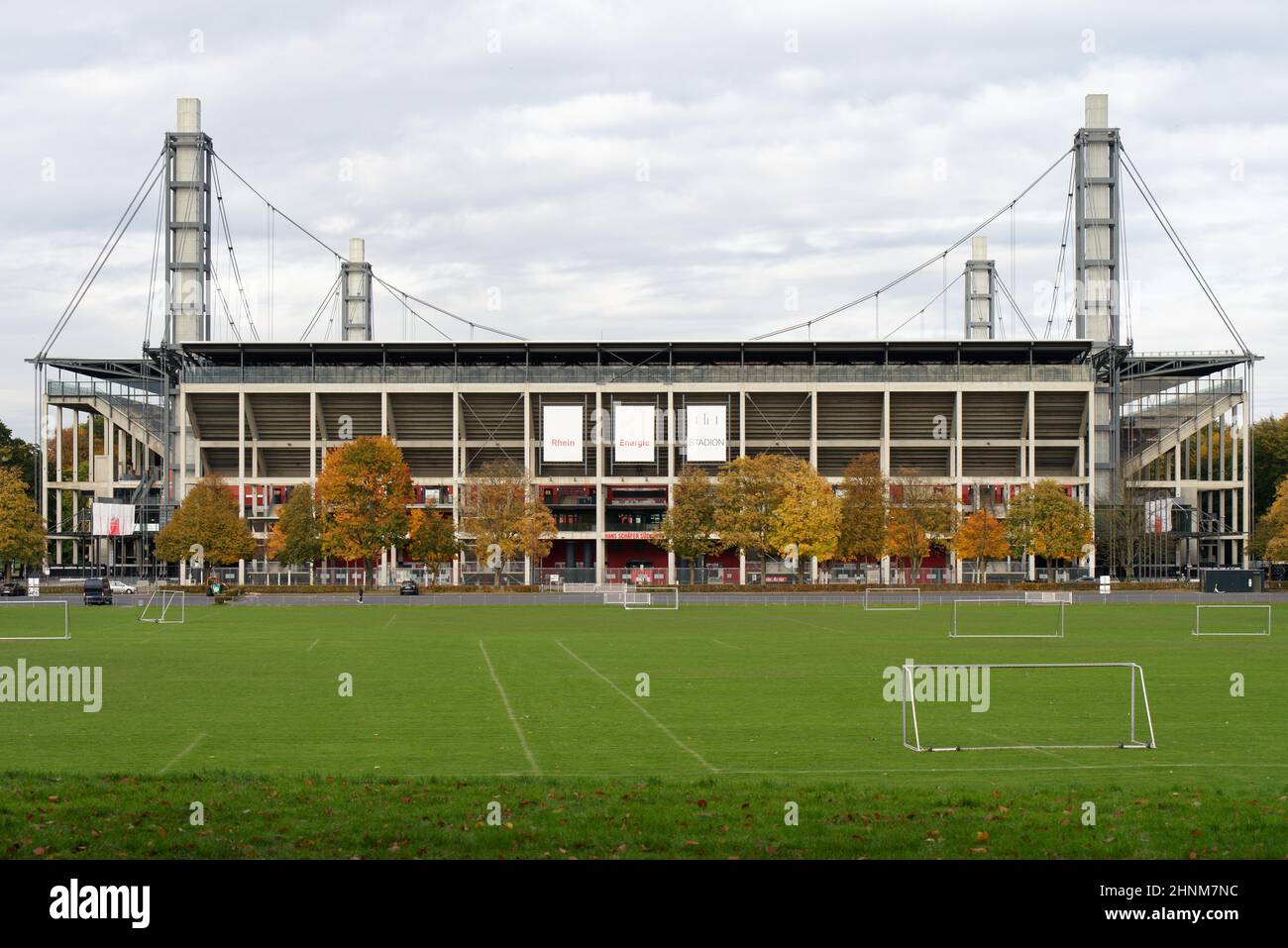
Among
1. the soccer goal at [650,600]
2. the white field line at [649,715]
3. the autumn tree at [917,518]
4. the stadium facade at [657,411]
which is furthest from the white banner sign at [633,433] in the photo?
the white field line at [649,715]

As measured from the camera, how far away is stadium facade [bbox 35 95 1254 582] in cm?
11412

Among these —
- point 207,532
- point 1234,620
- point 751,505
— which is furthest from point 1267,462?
point 207,532

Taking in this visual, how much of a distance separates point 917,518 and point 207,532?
172 feet

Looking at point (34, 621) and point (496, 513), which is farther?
point (496, 513)

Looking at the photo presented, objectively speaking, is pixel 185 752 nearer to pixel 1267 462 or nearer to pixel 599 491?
pixel 599 491

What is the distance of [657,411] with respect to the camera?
116000 millimetres

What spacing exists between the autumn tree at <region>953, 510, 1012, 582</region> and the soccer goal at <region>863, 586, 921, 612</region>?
9.31 m

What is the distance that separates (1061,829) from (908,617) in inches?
1888

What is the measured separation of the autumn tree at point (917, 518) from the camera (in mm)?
96188

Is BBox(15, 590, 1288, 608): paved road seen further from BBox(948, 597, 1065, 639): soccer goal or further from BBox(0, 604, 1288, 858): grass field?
BBox(0, 604, 1288, 858): grass field

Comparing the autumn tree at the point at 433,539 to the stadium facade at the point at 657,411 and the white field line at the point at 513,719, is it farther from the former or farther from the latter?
A: the white field line at the point at 513,719

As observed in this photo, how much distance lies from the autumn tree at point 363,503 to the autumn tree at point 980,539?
4222 cm

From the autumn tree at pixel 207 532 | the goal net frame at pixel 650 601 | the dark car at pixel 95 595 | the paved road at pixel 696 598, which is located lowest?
the paved road at pixel 696 598

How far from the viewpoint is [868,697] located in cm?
2650
